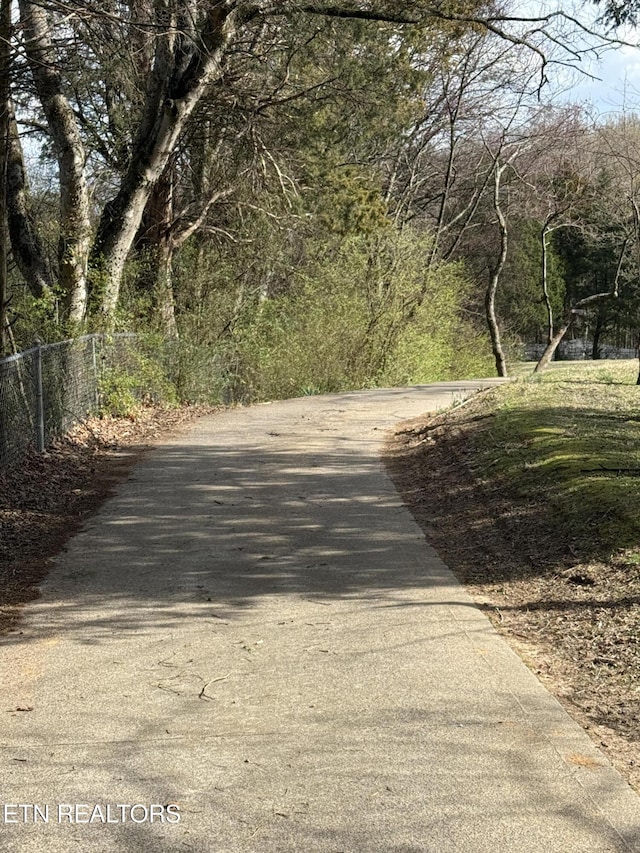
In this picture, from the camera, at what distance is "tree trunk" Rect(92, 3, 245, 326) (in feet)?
57.1

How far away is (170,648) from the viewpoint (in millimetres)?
6355

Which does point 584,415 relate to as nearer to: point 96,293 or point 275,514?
point 275,514

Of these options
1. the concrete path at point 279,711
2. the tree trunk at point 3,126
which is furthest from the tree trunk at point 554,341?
the concrete path at point 279,711

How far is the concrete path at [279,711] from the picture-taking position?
13.2 ft

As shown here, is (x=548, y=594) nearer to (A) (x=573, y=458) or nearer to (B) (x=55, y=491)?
(A) (x=573, y=458)

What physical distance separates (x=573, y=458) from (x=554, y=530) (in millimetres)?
1985

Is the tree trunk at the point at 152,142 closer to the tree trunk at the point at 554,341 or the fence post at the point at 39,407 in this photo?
the fence post at the point at 39,407

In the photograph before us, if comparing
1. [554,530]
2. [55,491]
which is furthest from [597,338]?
[554,530]

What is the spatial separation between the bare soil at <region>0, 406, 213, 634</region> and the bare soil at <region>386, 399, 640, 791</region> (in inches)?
128

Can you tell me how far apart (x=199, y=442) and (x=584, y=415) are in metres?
5.38

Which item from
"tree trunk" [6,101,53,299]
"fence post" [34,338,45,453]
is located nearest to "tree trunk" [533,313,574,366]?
"tree trunk" [6,101,53,299]

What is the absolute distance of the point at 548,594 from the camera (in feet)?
24.0

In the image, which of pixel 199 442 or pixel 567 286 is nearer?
pixel 199 442

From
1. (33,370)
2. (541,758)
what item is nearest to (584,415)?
(33,370)
